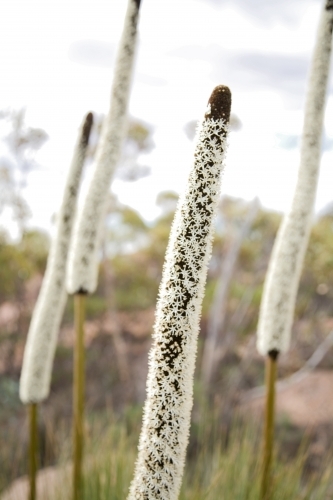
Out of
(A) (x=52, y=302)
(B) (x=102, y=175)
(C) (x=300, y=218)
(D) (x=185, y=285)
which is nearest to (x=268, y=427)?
(C) (x=300, y=218)

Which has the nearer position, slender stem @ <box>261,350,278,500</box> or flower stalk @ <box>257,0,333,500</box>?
flower stalk @ <box>257,0,333,500</box>

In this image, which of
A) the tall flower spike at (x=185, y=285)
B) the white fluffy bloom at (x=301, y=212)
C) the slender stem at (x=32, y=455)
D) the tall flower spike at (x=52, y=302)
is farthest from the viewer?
the slender stem at (x=32, y=455)

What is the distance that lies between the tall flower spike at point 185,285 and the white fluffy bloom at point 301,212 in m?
1.44

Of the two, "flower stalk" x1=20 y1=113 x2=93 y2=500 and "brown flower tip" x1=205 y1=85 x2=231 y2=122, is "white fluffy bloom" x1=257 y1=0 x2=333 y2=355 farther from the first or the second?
"brown flower tip" x1=205 y1=85 x2=231 y2=122

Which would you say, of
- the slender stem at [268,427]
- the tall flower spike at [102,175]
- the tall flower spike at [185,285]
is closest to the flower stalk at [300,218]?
the slender stem at [268,427]

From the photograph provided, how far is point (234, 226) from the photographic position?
14.0 metres

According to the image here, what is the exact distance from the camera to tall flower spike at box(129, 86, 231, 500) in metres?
1.68

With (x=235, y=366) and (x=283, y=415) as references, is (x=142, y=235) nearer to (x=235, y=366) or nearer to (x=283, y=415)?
(x=235, y=366)

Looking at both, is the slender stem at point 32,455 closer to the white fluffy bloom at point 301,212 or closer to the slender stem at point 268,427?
the slender stem at point 268,427

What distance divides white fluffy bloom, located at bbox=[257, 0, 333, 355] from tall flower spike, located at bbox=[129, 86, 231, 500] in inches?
56.7

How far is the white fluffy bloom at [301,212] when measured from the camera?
3049mm

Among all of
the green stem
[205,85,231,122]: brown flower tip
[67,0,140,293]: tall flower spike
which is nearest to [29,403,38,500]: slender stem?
[67,0,140,293]: tall flower spike

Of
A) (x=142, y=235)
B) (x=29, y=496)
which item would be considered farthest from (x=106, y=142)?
(x=142, y=235)

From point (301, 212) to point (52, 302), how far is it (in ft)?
4.84
